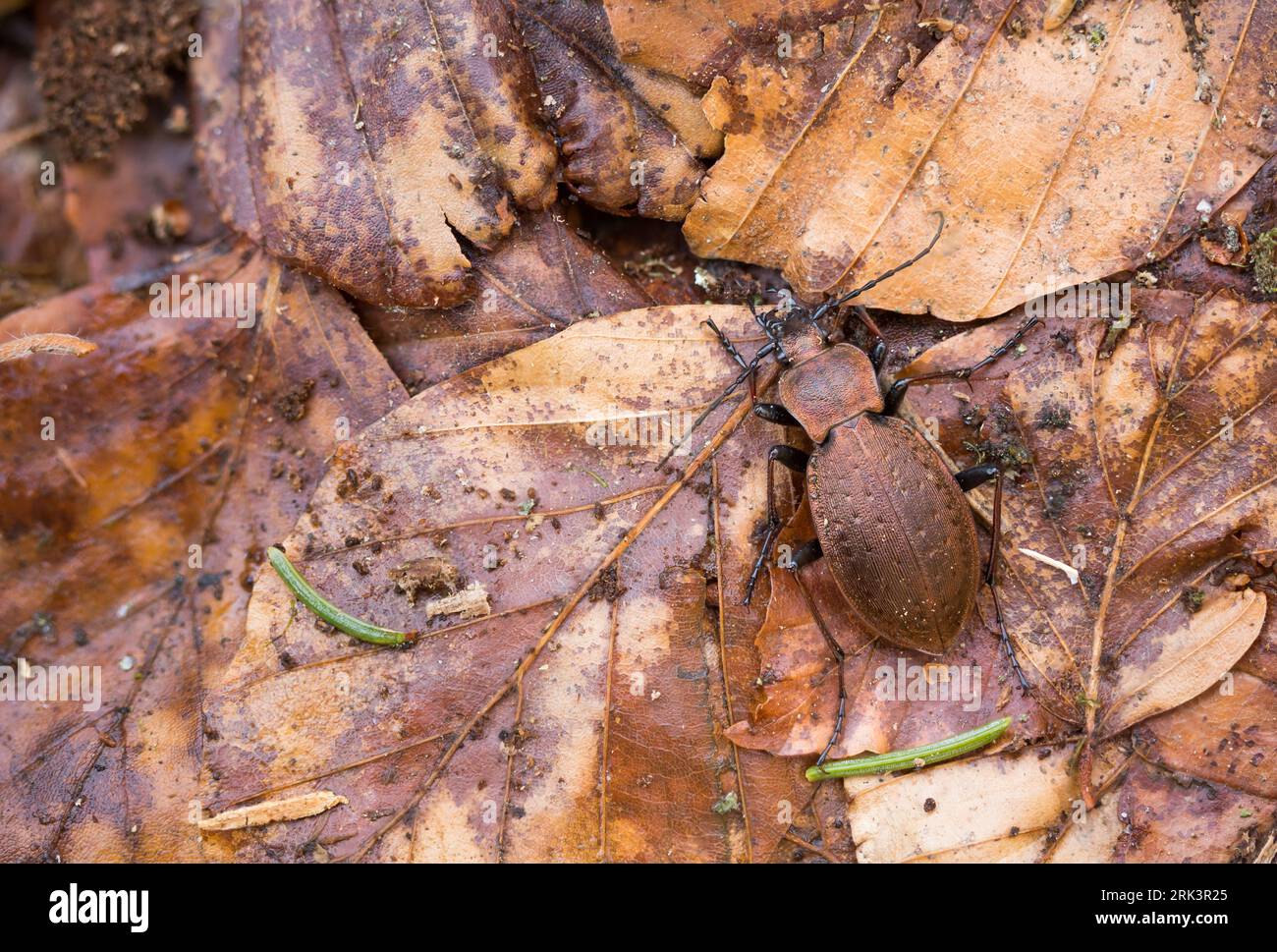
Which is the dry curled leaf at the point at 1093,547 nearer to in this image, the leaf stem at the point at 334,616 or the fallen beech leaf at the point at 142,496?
the leaf stem at the point at 334,616

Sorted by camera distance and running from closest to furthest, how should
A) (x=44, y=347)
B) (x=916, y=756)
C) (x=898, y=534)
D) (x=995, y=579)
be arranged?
(x=898, y=534) < (x=916, y=756) < (x=995, y=579) < (x=44, y=347)

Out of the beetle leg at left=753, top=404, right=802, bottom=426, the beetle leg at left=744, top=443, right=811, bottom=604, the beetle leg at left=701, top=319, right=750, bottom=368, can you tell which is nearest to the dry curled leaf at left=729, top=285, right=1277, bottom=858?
the beetle leg at left=744, top=443, right=811, bottom=604

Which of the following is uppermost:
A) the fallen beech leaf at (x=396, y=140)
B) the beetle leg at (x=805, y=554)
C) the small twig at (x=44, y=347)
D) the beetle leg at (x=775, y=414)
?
the fallen beech leaf at (x=396, y=140)

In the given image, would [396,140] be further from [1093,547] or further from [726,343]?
[1093,547]

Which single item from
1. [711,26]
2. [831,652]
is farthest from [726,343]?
[831,652]

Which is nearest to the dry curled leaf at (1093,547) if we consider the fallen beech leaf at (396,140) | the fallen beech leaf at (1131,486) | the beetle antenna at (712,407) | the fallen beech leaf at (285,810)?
the fallen beech leaf at (1131,486)

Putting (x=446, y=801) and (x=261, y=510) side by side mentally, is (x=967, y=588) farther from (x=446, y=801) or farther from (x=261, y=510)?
(x=261, y=510)
